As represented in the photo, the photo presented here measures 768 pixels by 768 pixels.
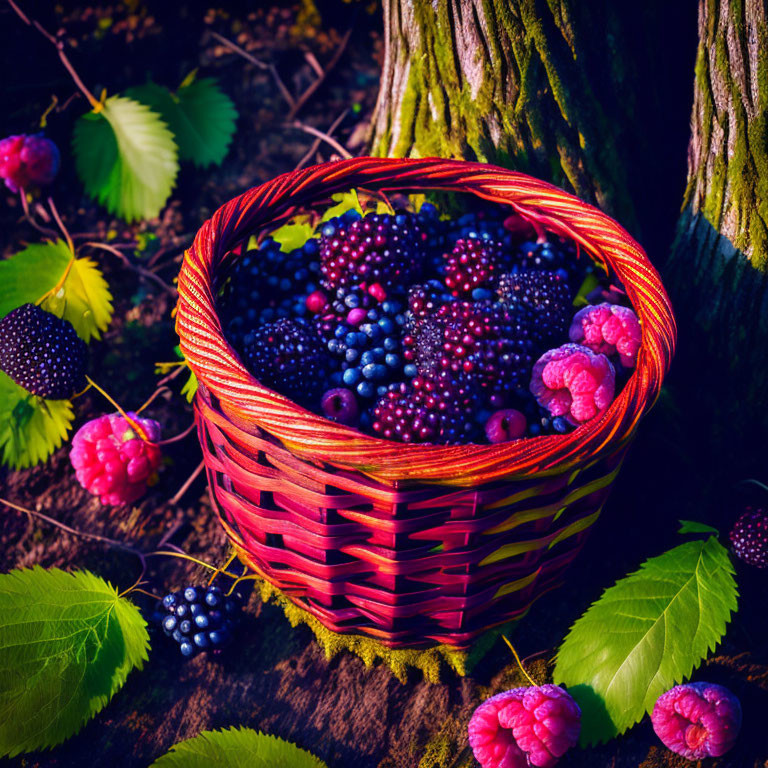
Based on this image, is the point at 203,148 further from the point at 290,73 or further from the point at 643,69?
the point at 643,69

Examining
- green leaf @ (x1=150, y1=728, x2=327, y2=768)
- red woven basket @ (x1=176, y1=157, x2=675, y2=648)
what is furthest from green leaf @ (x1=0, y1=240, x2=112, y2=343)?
green leaf @ (x1=150, y1=728, x2=327, y2=768)

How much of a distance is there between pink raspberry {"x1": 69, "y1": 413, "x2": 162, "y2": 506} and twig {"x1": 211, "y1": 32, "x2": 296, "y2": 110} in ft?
4.38

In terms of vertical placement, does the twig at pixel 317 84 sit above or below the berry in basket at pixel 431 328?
above

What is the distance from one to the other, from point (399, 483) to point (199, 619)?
24.7 inches

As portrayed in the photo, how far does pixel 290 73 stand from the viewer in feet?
8.45

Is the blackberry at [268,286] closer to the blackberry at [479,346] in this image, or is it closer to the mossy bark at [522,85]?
the blackberry at [479,346]

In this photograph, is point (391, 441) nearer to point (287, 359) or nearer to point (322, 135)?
point (287, 359)

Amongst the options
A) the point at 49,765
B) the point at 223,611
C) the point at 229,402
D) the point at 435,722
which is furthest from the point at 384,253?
the point at 49,765

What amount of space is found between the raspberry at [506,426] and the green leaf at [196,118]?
1378 mm

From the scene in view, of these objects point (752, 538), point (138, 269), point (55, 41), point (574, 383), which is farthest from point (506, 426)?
point (55, 41)

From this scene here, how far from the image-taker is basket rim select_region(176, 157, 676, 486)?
1.09m

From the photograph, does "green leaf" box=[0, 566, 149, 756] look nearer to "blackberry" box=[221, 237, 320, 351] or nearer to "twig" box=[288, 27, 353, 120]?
"blackberry" box=[221, 237, 320, 351]

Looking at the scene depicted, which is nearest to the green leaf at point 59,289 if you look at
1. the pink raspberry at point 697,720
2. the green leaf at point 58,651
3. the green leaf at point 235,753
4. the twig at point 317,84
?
the green leaf at point 58,651

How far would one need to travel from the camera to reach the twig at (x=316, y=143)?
A: 2.36 metres
